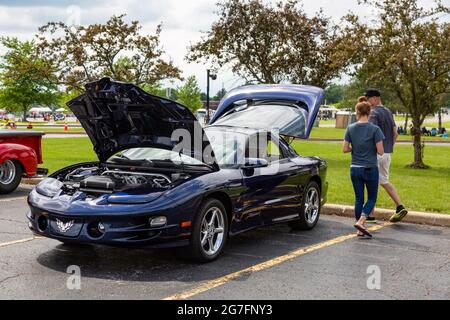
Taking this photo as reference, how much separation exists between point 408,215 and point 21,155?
659cm

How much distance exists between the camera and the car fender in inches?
404

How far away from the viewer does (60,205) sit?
222 inches

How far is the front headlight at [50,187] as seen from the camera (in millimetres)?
5982

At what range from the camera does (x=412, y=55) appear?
1659 centimetres

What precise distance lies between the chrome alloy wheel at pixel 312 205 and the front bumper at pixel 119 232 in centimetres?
265

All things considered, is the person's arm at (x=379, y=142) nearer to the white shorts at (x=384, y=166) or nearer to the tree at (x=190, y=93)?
the white shorts at (x=384, y=166)

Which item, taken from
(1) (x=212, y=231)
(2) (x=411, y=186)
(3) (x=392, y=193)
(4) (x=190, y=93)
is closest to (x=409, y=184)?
(2) (x=411, y=186)

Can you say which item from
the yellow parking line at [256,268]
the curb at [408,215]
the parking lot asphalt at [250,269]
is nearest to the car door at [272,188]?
the parking lot asphalt at [250,269]

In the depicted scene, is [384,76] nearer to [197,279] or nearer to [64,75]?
[64,75]

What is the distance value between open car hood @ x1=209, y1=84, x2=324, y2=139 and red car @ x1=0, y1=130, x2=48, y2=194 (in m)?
3.71

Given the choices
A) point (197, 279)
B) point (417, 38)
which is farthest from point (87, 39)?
point (197, 279)

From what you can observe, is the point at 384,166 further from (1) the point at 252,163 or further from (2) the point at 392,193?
(1) the point at 252,163

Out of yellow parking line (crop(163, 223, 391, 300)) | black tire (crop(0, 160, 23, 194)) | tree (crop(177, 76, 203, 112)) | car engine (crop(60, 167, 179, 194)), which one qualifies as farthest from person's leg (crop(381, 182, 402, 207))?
tree (crop(177, 76, 203, 112))

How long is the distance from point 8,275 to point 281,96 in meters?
4.95
